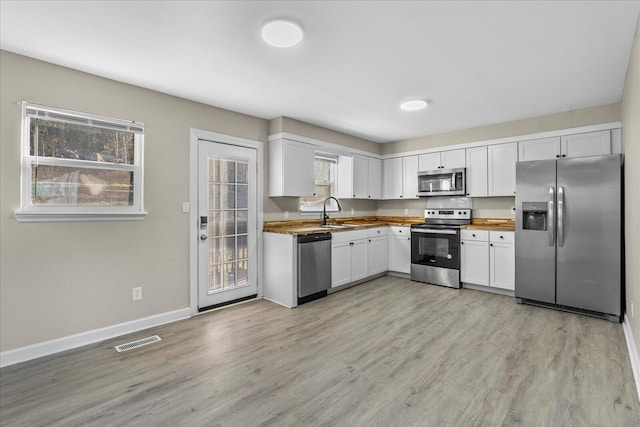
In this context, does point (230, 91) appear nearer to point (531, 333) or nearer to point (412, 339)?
point (412, 339)

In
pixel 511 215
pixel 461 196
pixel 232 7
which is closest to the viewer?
pixel 232 7

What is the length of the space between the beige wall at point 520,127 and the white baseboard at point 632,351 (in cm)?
237

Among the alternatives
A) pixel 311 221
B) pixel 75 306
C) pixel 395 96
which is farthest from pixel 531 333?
pixel 75 306

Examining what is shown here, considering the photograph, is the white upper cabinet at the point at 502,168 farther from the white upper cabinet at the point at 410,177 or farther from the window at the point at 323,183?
the window at the point at 323,183

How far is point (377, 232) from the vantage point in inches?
207

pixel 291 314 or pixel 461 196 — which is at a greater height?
pixel 461 196

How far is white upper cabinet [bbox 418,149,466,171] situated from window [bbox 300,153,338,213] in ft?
4.86

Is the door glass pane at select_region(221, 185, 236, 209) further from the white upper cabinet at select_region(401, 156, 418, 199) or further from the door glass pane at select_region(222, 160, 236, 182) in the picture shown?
the white upper cabinet at select_region(401, 156, 418, 199)

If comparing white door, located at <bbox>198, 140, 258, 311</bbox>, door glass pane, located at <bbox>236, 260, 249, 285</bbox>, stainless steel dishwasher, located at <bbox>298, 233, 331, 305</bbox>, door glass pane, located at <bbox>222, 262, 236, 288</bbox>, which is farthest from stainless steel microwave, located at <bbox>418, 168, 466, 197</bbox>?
door glass pane, located at <bbox>222, 262, 236, 288</bbox>

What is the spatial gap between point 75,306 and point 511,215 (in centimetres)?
537

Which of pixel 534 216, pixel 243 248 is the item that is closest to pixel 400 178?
pixel 534 216

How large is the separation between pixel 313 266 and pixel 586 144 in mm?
3723

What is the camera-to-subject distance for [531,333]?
3.10 m

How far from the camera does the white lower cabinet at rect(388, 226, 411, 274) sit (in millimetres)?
5284
